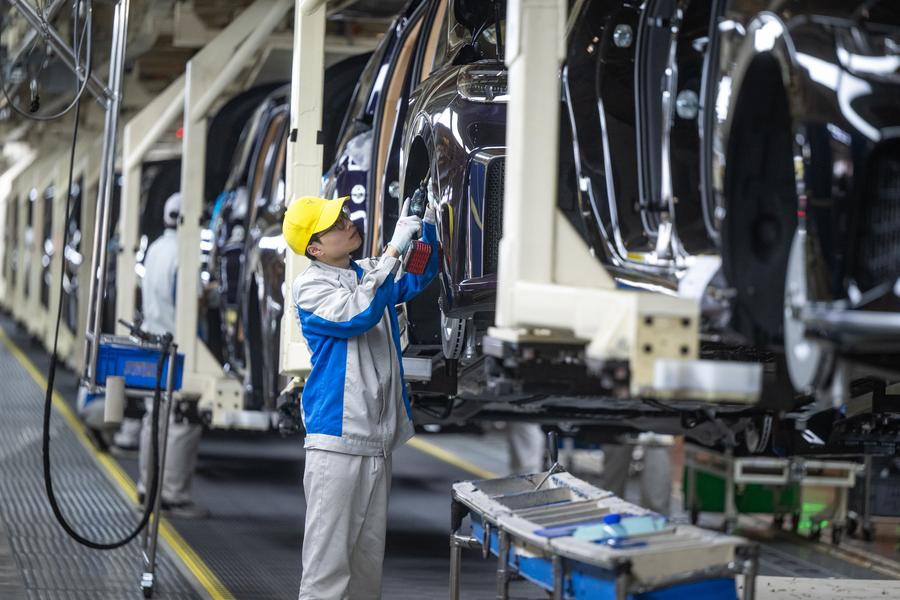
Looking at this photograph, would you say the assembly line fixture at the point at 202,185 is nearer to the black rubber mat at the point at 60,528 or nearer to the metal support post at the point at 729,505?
the black rubber mat at the point at 60,528

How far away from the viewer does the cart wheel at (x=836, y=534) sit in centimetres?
940

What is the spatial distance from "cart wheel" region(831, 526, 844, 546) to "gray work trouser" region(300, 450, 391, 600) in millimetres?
4994

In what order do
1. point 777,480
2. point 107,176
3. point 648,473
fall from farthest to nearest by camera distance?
point 648,473
point 777,480
point 107,176

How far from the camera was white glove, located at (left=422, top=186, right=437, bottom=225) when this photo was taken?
5.44 m

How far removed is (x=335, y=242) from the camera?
5332 millimetres

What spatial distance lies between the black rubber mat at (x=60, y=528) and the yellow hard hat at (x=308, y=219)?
2.06m

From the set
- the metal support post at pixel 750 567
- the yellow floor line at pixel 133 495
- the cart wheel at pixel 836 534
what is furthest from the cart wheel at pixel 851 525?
the metal support post at pixel 750 567

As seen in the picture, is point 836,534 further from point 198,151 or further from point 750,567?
point 750,567

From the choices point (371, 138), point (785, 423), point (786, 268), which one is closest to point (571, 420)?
point (785, 423)

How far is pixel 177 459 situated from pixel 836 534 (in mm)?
4402

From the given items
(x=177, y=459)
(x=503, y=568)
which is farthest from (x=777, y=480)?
(x=503, y=568)

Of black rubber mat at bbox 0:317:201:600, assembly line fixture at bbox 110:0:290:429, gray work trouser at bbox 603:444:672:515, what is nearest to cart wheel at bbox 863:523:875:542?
gray work trouser at bbox 603:444:672:515

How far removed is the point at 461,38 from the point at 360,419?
65.4 inches

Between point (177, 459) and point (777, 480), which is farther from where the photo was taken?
point (177, 459)
